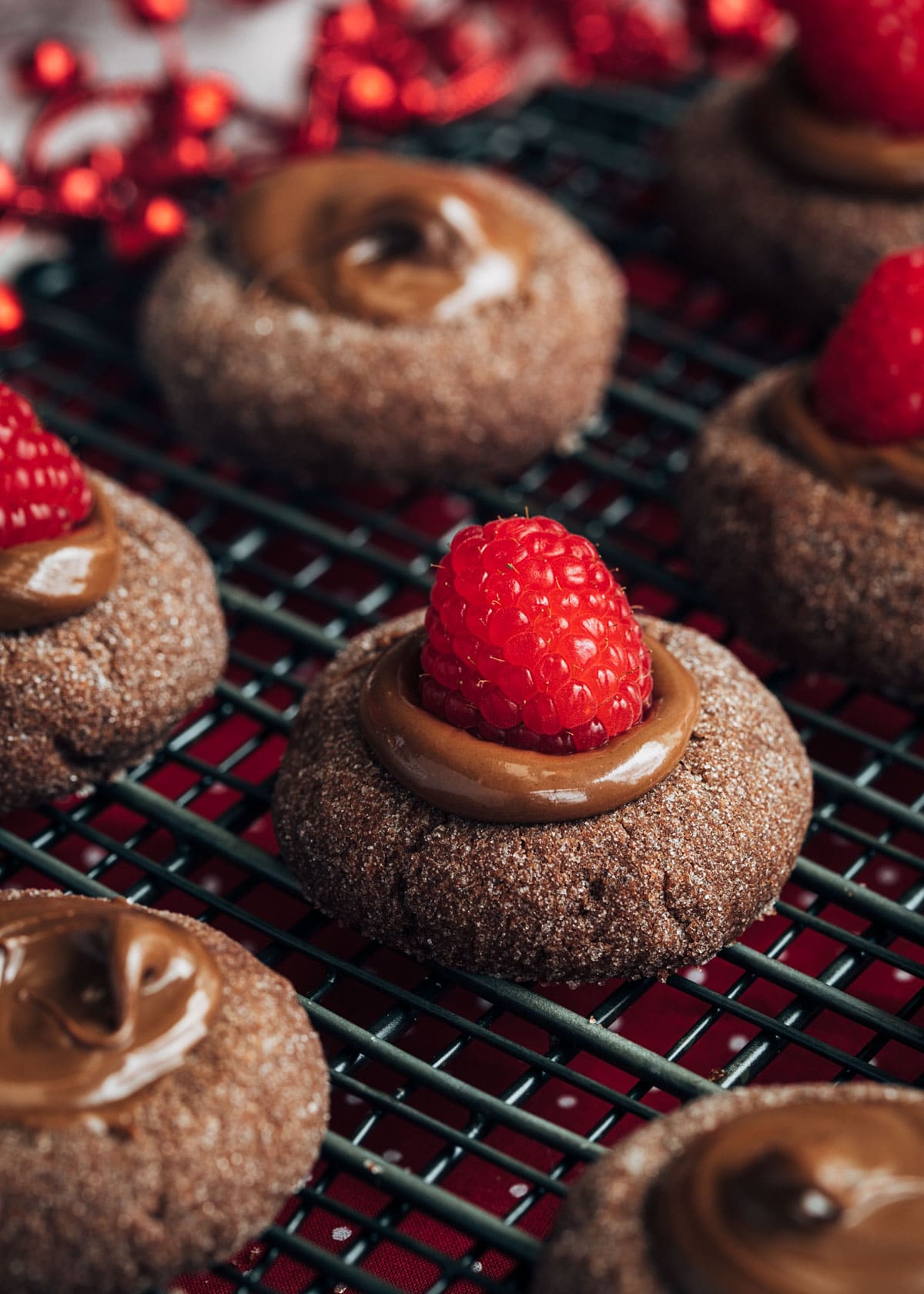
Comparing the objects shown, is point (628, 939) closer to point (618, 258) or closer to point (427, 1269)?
point (427, 1269)

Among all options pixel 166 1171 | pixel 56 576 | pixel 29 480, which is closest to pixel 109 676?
pixel 56 576

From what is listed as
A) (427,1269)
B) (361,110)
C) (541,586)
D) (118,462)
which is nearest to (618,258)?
(361,110)

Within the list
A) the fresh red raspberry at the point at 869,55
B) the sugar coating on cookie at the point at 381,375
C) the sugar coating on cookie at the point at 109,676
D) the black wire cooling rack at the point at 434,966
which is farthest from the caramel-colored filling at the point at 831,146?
the sugar coating on cookie at the point at 109,676

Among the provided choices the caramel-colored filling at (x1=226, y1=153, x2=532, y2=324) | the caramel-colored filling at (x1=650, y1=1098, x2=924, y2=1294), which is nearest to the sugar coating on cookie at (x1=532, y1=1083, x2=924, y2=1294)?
the caramel-colored filling at (x1=650, y1=1098, x2=924, y2=1294)

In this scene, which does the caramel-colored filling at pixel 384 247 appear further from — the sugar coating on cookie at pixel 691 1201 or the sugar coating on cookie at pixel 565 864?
the sugar coating on cookie at pixel 691 1201

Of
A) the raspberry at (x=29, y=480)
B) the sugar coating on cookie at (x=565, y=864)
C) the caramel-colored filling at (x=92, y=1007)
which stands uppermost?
the raspberry at (x=29, y=480)

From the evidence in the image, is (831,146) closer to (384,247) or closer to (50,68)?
(384,247)
